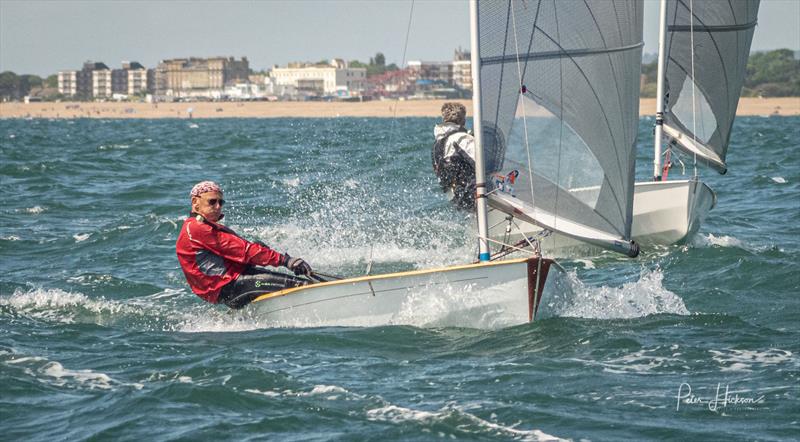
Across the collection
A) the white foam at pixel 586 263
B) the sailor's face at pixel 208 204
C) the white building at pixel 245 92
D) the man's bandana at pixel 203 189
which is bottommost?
the white foam at pixel 586 263

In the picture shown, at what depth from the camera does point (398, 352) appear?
29.0 feet

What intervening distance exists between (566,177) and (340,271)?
4340mm

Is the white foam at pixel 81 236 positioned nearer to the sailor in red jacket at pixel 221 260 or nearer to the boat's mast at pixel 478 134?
the sailor in red jacket at pixel 221 260

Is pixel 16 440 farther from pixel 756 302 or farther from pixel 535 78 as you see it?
pixel 756 302

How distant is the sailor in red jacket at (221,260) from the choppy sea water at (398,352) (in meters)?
0.30

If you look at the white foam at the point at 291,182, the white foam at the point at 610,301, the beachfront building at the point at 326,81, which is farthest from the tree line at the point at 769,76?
the white foam at the point at 610,301

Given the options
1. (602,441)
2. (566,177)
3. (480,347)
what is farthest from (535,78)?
(602,441)

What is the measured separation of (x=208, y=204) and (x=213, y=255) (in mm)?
452

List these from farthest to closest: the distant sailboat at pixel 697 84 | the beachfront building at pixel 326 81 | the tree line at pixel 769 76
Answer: the beachfront building at pixel 326 81, the tree line at pixel 769 76, the distant sailboat at pixel 697 84

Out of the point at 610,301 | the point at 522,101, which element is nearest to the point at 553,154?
the point at 522,101

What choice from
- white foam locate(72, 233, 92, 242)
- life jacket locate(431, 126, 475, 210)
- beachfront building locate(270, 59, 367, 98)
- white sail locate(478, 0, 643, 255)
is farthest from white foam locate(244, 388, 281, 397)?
beachfront building locate(270, 59, 367, 98)

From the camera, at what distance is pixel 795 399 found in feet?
24.5

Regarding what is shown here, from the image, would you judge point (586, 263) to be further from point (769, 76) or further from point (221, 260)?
point (769, 76)

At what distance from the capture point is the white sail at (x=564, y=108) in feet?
30.2
